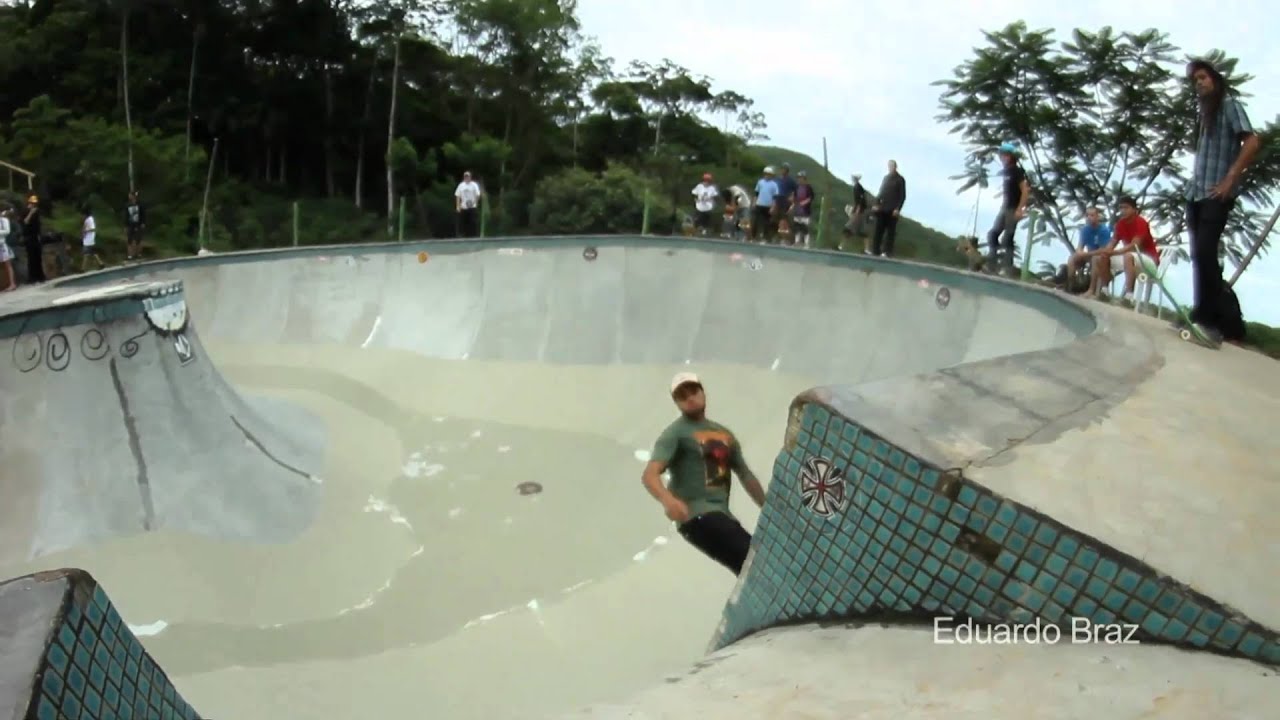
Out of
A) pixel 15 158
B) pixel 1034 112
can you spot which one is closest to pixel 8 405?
pixel 1034 112

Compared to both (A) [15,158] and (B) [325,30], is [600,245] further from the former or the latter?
(B) [325,30]

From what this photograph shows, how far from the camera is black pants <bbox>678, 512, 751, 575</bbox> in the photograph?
3.42 meters

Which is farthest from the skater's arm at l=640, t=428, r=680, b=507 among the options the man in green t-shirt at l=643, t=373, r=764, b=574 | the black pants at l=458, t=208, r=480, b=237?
the black pants at l=458, t=208, r=480, b=237

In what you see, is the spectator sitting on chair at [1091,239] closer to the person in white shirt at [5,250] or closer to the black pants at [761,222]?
the black pants at [761,222]

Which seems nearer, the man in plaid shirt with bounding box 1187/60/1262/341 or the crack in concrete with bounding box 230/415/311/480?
the man in plaid shirt with bounding box 1187/60/1262/341

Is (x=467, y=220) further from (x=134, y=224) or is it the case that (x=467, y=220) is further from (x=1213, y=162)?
(x=1213, y=162)

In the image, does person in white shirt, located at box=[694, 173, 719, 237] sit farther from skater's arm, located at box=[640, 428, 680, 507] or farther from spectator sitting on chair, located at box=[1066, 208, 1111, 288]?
skater's arm, located at box=[640, 428, 680, 507]

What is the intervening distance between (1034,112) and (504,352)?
11.1 m

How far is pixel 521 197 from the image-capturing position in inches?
1199

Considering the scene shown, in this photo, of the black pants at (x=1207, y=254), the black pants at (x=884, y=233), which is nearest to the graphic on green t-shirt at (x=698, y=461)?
the black pants at (x=1207, y=254)

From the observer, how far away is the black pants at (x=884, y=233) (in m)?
10.9

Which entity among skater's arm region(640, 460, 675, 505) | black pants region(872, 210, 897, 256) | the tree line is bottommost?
skater's arm region(640, 460, 675, 505)

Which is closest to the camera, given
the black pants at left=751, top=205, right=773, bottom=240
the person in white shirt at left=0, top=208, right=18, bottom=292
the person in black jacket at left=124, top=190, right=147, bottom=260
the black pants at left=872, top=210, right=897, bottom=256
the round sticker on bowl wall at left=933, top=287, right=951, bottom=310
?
the round sticker on bowl wall at left=933, top=287, right=951, bottom=310

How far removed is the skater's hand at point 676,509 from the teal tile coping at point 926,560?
1.67ft
